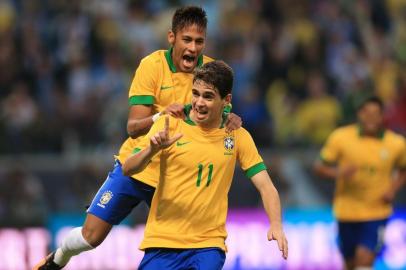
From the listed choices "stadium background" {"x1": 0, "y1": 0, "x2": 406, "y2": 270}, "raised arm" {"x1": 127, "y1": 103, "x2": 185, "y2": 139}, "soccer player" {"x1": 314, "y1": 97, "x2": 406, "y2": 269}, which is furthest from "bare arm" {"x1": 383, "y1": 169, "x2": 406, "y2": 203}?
"raised arm" {"x1": 127, "y1": 103, "x2": 185, "y2": 139}

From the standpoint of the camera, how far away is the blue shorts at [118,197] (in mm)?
9426

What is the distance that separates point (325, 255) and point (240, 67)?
3569mm

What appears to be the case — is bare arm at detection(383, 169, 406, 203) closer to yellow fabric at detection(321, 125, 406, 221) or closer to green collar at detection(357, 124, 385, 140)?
yellow fabric at detection(321, 125, 406, 221)

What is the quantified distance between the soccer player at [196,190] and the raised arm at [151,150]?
0.24 metres

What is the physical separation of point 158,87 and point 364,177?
175 inches

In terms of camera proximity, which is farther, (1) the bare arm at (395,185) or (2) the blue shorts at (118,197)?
(1) the bare arm at (395,185)

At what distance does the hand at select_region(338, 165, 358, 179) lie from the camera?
1270 cm

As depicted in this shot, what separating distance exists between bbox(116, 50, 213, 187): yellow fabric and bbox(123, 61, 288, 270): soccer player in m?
0.77

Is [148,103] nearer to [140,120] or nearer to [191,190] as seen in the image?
[140,120]

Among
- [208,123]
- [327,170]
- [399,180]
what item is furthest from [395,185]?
[208,123]

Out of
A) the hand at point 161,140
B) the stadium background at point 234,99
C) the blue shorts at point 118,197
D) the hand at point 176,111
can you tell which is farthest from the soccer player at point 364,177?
the hand at point 161,140

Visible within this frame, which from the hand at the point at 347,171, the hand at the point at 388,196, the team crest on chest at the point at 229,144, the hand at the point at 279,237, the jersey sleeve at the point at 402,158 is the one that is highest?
the jersey sleeve at the point at 402,158

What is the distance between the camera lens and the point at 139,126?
9.06 metres

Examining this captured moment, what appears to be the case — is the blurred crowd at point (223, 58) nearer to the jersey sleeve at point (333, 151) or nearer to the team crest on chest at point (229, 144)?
the jersey sleeve at point (333, 151)
